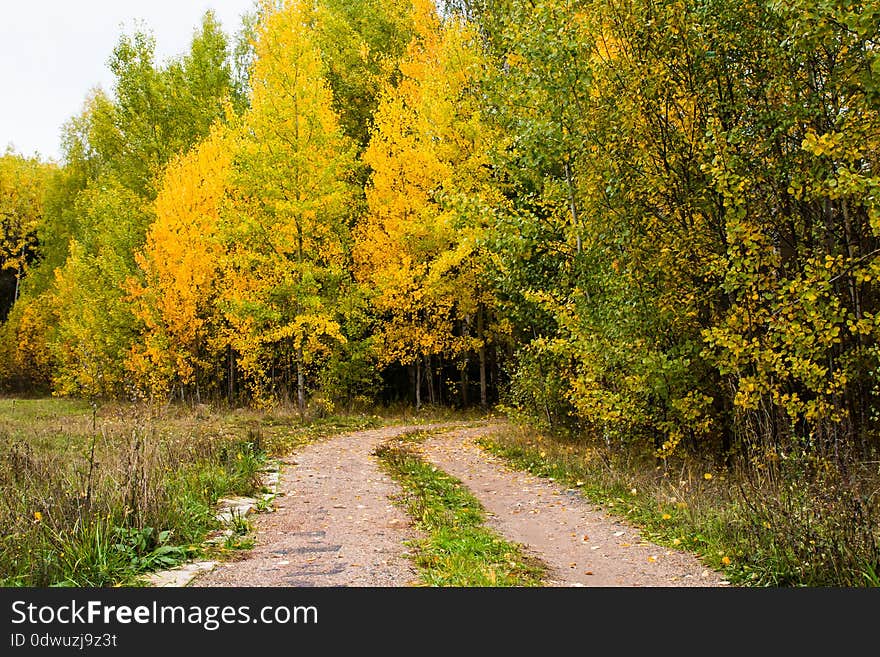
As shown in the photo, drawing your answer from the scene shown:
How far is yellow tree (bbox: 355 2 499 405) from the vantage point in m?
17.1

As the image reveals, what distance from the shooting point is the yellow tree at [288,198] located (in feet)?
55.6

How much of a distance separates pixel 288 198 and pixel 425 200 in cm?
347

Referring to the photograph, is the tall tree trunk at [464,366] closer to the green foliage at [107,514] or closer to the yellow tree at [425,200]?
the yellow tree at [425,200]

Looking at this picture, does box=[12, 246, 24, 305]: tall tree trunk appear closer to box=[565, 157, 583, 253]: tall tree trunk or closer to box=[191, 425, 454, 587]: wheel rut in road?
box=[191, 425, 454, 587]: wheel rut in road

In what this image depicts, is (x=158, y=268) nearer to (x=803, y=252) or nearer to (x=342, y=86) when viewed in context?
(x=342, y=86)

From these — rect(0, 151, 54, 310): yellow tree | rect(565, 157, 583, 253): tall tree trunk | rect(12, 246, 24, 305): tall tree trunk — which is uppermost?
rect(0, 151, 54, 310): yellow tree

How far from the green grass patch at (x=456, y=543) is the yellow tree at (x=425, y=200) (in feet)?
28.4

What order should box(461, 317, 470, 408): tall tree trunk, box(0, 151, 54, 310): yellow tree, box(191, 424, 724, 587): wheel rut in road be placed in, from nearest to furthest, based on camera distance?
box(191, 424, 724, 587): wheel rut in road → box(461, 317, 470, 408): tall tree trunk → box(0, 151, 54, 310): yellow tree

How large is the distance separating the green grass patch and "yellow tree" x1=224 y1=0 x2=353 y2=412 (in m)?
8.70

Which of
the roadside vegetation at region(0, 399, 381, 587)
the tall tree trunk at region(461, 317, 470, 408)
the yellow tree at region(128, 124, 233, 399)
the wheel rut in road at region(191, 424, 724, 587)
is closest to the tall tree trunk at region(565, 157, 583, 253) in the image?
the wheel rut in road at region(191, 424, 724, 587)

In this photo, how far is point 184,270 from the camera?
63.2 feet

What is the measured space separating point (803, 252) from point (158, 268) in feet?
56.7

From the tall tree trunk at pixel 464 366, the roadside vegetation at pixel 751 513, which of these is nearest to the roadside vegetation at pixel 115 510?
the roadside vegetation at pixel 751 513

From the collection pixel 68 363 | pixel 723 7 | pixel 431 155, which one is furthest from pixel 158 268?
pixel 723 7
